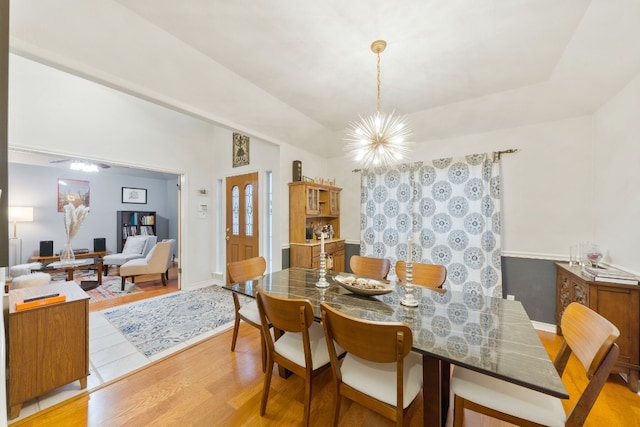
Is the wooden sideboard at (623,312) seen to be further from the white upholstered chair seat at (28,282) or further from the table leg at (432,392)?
the white upholstered chair seat at (28,282)

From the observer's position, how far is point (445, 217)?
3.39m

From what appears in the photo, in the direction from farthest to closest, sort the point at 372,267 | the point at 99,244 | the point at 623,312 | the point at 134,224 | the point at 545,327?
the point at 134,224 < the point at 99,244 < the point at 545,327 < the point at 372,267 < the point at 623,312

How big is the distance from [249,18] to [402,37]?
1.20 metres

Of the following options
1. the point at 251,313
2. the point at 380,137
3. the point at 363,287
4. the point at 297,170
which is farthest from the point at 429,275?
the point at 297,170

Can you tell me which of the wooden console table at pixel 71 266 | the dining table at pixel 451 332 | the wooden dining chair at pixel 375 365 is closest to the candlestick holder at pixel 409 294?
the dining table at pixel 451 332

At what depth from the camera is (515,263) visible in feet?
10.1

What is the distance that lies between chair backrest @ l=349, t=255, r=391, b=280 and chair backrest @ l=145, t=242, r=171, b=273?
3829 millimetres

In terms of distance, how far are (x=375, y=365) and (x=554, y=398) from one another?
0.86m

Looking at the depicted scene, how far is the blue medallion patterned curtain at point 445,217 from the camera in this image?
3100 millimetres

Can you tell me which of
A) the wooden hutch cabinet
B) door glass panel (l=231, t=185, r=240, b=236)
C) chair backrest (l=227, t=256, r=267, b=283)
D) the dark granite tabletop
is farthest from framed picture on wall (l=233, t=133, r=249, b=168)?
the dark granite tabletop

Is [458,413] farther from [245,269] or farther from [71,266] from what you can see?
[71,266]

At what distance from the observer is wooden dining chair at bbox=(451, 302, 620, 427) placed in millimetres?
951

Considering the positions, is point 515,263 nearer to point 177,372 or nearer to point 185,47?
point 177,372

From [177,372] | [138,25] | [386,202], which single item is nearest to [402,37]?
[138,25]
